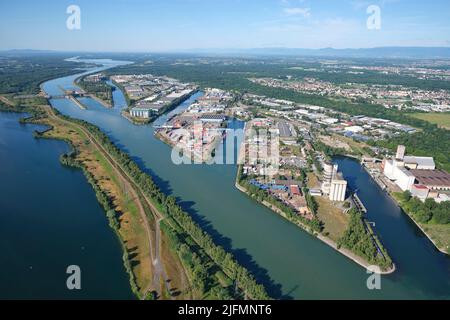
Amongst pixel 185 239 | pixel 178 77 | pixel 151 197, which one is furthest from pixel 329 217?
pixel 178 77

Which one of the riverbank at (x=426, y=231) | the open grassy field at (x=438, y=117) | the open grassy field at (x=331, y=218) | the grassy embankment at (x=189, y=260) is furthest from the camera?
the open grassy field at (x=438, y=117)

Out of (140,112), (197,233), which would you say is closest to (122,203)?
(197,233)

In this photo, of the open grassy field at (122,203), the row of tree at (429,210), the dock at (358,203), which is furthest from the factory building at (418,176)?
the open grassy field at (122,203)

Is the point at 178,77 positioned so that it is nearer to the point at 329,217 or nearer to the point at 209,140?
the point at 209,140

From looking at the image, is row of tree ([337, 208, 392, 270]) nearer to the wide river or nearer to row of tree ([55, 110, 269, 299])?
the wide river

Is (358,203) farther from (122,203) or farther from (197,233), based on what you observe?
(122,203)

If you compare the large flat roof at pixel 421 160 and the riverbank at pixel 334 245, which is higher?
the large flat roof at pixel 421 160

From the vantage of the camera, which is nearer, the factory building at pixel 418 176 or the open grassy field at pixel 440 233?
the open grassy field at pixel 440 233

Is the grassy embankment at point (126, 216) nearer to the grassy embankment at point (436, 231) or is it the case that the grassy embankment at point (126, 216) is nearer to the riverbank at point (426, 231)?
the riverbank at point (426, 231)
